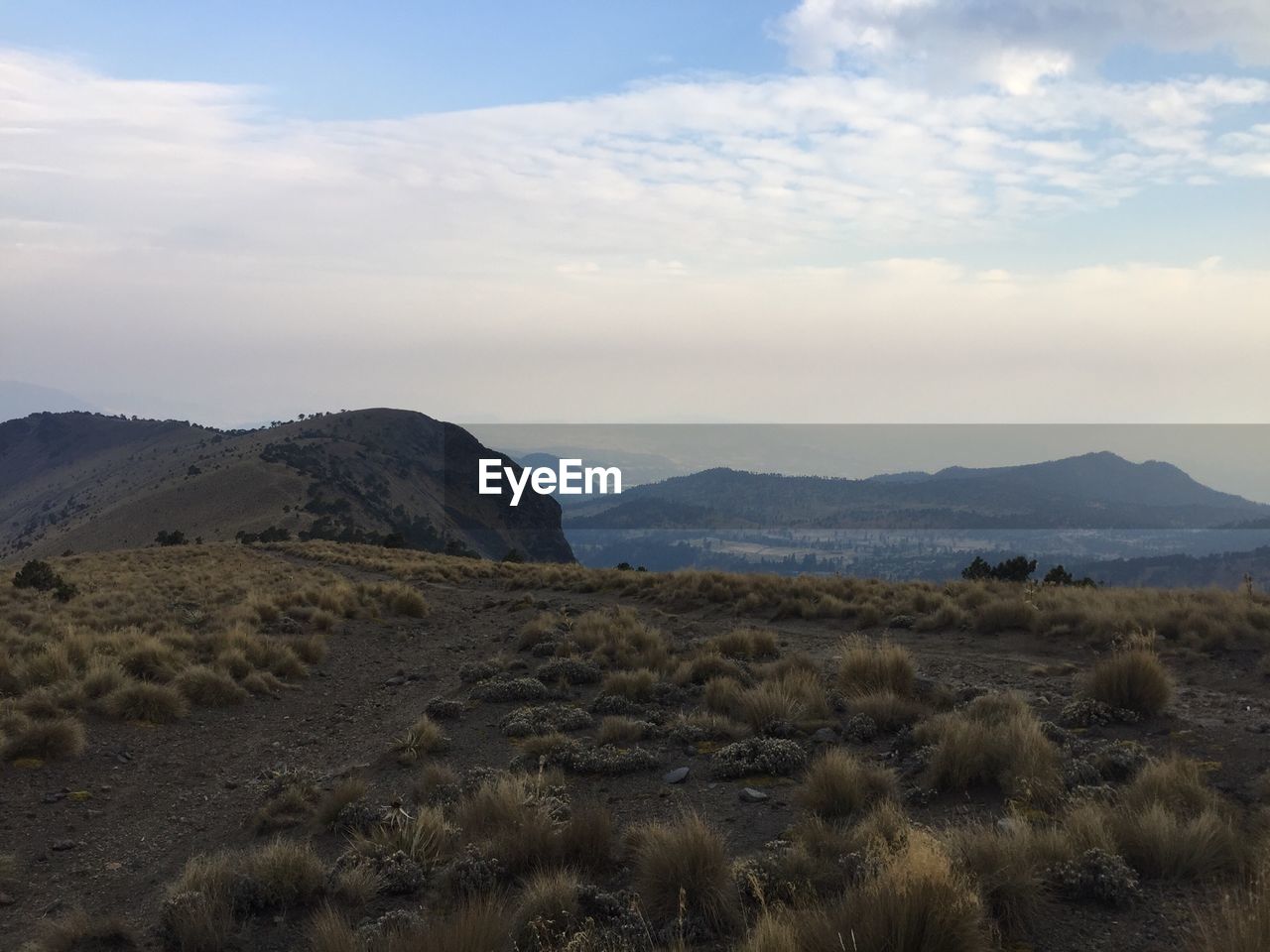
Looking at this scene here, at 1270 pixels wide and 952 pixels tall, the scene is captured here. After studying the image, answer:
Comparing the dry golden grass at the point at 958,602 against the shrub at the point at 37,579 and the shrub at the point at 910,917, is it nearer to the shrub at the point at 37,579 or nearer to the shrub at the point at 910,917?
the shrub at the point at 910,917

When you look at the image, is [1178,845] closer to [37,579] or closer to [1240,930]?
[1240,930]

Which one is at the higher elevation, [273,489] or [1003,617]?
[273,489]

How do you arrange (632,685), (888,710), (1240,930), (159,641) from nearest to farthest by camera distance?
(1240,930) → (888,710) → (632,685) → (159,641)

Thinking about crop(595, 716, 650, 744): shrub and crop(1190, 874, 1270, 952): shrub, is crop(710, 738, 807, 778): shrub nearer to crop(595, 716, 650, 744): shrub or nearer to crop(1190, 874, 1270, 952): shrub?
crop(595, 716, 650, 744): shrub

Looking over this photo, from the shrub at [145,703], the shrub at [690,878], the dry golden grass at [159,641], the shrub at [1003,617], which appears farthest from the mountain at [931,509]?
the shrub at [690,878]

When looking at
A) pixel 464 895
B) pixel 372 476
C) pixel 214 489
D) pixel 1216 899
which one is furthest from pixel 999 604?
pixel 372 476

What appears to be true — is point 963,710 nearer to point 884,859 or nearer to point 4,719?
point 884,859

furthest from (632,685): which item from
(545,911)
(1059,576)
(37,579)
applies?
(37,579)

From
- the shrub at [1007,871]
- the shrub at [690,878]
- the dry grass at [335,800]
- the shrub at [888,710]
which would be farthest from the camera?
the shrub at [888,710]
